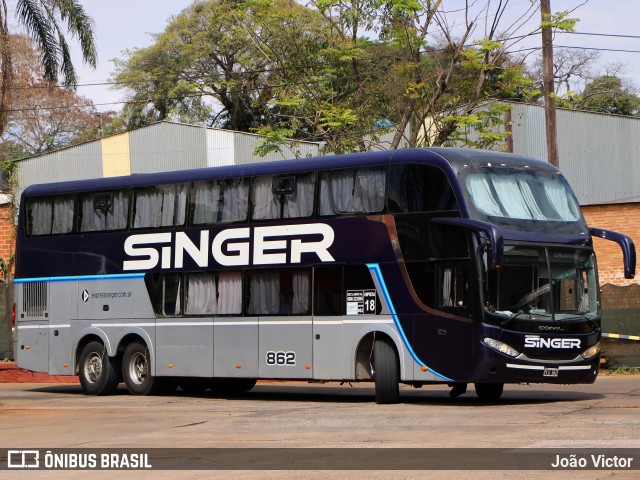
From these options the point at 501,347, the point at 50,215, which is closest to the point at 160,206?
the point at 50,215

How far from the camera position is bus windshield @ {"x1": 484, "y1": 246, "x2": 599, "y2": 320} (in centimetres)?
1739

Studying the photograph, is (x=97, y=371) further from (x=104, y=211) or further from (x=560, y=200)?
(x=560, y=200)

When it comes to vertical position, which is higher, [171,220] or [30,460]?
[171,220]

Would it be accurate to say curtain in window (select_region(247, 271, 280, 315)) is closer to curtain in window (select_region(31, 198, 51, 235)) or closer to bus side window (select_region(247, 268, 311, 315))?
bus side window (select_region(247, 268, 311, 315))

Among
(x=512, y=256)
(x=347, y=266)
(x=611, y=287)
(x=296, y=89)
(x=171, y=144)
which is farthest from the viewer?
(x=171, y=144)

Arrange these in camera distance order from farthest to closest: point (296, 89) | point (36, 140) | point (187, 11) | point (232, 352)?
point (36, 140)
point (187, 11)
point (296, 89)
point (232, 352)

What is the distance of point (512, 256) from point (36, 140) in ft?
209

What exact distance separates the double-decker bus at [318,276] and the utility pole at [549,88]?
9.43 m

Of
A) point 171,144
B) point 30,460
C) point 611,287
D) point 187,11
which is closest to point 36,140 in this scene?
point 187,11

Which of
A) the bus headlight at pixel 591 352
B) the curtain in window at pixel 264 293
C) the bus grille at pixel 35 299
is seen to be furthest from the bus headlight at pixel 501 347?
the bus grille at pixel 35 299

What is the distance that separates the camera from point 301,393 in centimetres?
Answer: 2289

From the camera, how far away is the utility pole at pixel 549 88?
28.1 meters

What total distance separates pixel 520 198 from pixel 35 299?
10853mm

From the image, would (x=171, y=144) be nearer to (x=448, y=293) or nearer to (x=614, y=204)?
(x=614, y=204)
